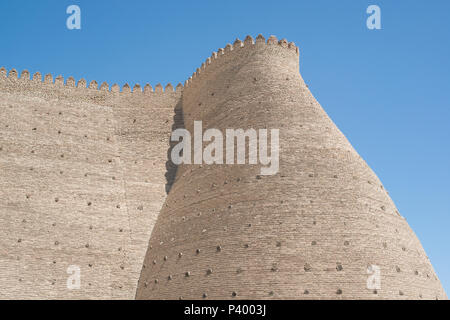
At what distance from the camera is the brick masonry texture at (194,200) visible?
13391mm

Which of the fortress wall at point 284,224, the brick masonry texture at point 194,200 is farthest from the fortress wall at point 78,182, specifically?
the fortress wall at point 284,224

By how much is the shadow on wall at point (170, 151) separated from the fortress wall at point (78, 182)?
0.20 m

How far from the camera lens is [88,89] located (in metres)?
21.5

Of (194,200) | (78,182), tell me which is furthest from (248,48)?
(78,182)

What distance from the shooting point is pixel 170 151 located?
20.0 m

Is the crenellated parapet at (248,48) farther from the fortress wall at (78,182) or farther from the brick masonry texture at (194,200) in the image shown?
the fortress wall at (78,182)

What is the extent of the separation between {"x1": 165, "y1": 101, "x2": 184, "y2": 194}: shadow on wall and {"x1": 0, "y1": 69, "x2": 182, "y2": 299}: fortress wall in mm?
201

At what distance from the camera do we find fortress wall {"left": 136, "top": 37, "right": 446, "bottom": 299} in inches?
512

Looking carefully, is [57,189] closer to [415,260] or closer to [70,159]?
[70,159]

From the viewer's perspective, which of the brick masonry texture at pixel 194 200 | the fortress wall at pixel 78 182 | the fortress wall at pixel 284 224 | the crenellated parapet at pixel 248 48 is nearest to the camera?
the fortress wall at pixel 284 224

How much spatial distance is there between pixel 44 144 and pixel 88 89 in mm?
3541

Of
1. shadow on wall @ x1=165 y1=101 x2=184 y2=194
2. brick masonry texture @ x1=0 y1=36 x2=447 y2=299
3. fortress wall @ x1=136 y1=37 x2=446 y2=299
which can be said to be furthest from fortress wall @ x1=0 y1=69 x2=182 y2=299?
fortress wall @ x1=136 y1=37 x2=446 y2=299
